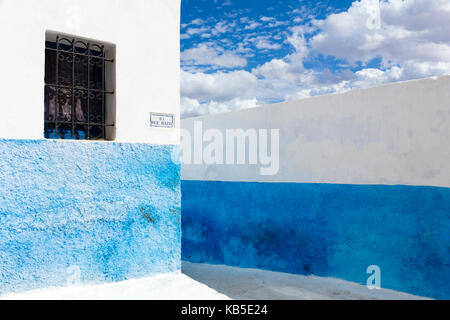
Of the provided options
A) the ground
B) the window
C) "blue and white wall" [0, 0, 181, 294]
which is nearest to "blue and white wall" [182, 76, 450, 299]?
the ground

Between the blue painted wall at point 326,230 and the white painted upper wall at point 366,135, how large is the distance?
0.16 m

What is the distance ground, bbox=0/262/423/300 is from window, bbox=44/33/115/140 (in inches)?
60.0

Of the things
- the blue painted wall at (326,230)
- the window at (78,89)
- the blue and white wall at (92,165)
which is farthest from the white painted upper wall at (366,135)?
the window at (78,89)

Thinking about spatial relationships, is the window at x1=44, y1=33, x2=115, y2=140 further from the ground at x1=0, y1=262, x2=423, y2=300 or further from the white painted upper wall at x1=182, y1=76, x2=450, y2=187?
the white painted upper wall at x1=182, y1=76, x2=450, y2=187

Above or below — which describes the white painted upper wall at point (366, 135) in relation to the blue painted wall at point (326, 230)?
above

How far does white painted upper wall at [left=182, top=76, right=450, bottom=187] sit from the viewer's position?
160 inches

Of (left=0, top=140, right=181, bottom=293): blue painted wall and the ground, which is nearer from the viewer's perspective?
(left=0, top=140, right=181, bottom=293): blue painted wall

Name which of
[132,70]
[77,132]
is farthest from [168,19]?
[77,132]

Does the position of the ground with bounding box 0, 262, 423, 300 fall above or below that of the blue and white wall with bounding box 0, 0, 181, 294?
below

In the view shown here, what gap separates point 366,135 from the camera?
473 centimetres

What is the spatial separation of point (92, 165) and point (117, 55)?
3.90ft

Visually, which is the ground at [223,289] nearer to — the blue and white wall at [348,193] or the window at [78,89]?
the blue and white wall at [348,193]

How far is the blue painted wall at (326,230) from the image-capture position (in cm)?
412

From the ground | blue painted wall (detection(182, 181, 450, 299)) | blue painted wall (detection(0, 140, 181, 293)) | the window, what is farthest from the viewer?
blue painted wall (detection(182, 181, 450, 299))
